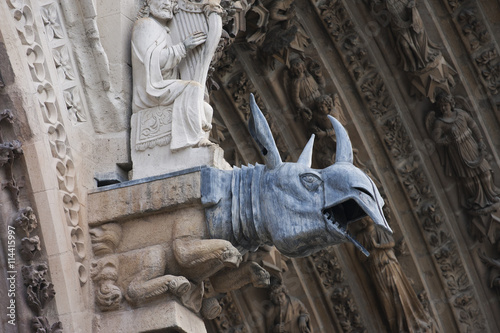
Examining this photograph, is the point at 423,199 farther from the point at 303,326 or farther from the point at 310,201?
the point at 310,201

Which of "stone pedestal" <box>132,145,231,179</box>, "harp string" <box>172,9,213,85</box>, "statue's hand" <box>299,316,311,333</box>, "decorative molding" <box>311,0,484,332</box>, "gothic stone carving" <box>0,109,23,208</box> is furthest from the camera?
"decorative molding" <box>311,0,484,332</box>

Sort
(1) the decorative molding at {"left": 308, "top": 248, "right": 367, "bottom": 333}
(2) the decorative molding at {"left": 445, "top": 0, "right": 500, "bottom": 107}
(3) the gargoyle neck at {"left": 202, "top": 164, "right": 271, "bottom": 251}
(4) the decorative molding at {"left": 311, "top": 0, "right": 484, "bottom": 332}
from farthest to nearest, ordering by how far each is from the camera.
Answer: (2) the decorative molding at {"left": 445, "top": 0, "right": 500, "bottom": 107} → (4) the decorative molding at {"left": 311, "top": 0, "right": 484, "bottom": 332} → (1) the decorative molding at {"left": 308, "top": 248, "right": 367, "bottom": 333} → (3) the gargoyle neck at {"left": 202, "top": 164, "right": 271, "bottom": 251}

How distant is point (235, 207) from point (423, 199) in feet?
15.5

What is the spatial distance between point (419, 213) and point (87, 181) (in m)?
4.78

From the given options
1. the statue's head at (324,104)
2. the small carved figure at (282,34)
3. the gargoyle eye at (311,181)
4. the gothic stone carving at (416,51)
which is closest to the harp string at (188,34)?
the gargoyle eye at (311,181)

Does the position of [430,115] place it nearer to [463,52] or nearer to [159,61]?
[463,52]

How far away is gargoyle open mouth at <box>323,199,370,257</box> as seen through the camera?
216 inches

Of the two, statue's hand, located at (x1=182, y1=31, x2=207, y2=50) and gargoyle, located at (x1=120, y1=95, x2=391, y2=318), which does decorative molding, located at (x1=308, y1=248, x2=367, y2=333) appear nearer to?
statue's hand, located at (x1=182, y1=31, x2=207, y2=50)

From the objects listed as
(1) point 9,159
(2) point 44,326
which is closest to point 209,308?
(2) point 44,326

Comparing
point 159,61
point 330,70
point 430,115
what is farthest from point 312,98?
point 159,61

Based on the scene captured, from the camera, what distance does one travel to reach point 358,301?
9.89 m

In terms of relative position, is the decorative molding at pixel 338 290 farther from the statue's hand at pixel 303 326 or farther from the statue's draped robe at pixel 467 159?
the statue's draped robe at pixel 467 159

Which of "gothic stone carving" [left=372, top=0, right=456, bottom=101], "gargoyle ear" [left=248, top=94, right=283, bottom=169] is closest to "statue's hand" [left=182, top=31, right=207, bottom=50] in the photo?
"gargoyle ear" [left=248, top=94, right=283, bottom=169]

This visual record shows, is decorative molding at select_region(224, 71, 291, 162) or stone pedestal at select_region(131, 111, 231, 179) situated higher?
decorative molding at select_region(224, 71, 291, 162)
